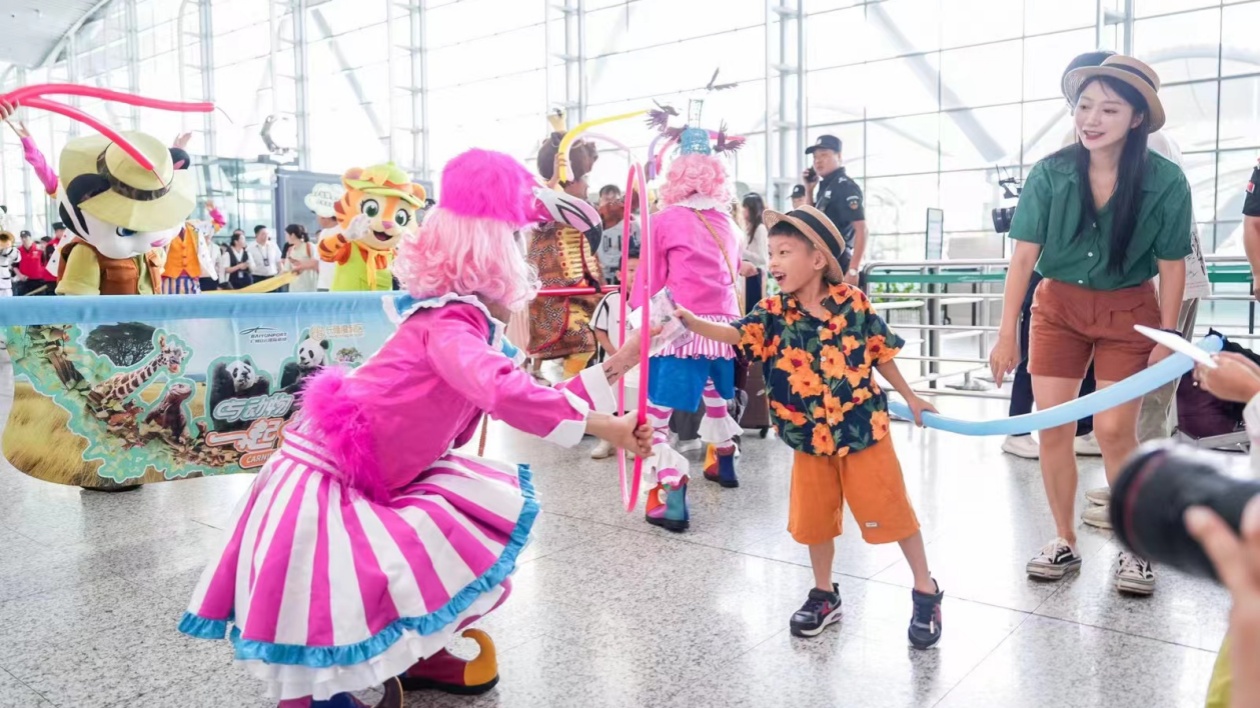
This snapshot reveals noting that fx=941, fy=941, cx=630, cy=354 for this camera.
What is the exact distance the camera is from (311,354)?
12.1ft

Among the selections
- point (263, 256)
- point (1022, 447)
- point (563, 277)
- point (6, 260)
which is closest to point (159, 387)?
point (563, 277)

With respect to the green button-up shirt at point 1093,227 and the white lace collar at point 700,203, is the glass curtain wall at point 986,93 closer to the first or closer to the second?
the white lace collar at point 700,203

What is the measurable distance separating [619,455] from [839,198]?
342 cm

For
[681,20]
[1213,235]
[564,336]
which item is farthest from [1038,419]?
[681,20]

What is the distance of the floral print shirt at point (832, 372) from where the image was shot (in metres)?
2.43

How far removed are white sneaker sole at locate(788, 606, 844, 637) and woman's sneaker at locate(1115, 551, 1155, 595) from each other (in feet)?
2.77

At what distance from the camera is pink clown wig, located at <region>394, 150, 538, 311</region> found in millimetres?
2012

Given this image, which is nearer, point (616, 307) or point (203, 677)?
point (203, 677)

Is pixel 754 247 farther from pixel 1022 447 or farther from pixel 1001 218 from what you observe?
pixel 1022 447

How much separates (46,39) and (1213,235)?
89.4 feet

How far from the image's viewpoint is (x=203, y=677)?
2301 mm

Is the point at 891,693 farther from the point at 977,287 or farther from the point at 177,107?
the point at 977,287

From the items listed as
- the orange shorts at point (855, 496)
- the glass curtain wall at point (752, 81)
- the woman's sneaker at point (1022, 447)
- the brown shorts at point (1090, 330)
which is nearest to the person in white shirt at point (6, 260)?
the glass curtain wall at point (752, 81)

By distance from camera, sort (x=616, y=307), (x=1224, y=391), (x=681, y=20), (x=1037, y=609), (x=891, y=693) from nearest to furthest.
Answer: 1. (x=1224, y=391)
2. (x=891, y=693)
3. (x=1037, y=609)
4. (x=616, y=307)
5. (x=681, y=20)
